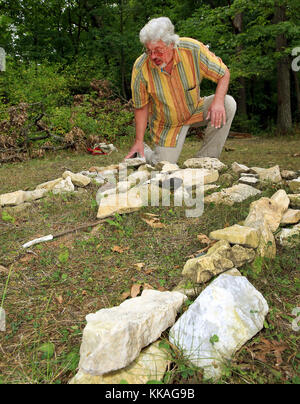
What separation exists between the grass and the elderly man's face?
4.82 feet

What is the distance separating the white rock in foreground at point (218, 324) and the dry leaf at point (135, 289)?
0.36m

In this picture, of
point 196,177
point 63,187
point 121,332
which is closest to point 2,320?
point 121,332

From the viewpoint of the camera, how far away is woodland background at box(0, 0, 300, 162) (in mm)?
6328

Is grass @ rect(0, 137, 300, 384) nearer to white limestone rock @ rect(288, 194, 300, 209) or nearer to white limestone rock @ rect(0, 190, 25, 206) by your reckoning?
white limestone rock @ rect(0, 190, 25, 206)

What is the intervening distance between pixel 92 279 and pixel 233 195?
1.42m

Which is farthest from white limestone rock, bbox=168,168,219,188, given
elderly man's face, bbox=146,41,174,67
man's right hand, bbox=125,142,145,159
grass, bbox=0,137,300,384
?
elderly man's face, bbox=146,41,174,67

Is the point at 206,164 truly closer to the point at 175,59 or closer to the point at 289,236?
the point at 175,59

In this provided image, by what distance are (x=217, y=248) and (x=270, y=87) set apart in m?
14.7

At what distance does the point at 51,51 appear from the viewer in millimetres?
10984

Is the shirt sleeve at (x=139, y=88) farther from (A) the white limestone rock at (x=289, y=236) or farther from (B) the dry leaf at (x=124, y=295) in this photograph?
(B) the dry leaf at (x=124, y=295)

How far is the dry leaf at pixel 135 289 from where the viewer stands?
157cm

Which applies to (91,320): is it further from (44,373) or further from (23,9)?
(23,9)

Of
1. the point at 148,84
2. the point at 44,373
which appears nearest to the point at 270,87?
the point at 148,84

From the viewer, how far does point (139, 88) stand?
11.1ft
